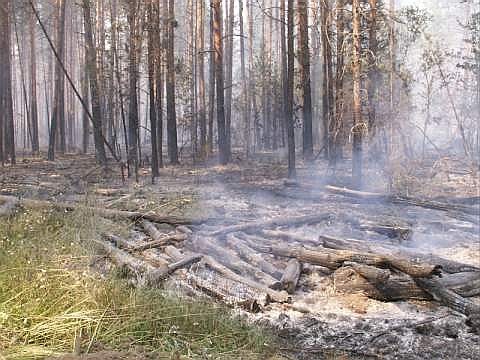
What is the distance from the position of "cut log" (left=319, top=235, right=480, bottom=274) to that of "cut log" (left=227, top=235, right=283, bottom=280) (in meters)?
1.11

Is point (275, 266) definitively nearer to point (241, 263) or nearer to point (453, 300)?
point (241, 263)

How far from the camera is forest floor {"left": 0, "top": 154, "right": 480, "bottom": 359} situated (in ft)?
14.6

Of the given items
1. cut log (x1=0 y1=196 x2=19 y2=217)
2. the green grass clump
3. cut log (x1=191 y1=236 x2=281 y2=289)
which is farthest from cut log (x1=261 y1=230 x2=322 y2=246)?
cut log (x1=0 y1=196 x2=19 y2=217)

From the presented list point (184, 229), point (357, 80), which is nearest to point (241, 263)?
point (184, 229)

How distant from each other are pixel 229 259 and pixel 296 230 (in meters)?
2.54

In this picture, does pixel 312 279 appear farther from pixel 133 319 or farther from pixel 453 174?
pixel 453 174

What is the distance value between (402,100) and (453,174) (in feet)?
10.3

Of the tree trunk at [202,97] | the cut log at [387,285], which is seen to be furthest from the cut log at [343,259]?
the tree trunk at [202,97]

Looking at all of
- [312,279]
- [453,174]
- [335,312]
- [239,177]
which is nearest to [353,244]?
[312,279]

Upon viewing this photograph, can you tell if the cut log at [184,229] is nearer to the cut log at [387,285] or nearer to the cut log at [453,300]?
the cut log at [387,285]

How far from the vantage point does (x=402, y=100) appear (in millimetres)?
17125

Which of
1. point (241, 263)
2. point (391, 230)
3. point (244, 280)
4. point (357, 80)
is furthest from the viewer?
point (357, 80)

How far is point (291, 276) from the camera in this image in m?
6.28

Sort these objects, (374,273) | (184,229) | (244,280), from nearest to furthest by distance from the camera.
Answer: (374,273)
(244,280)
(184,229)
